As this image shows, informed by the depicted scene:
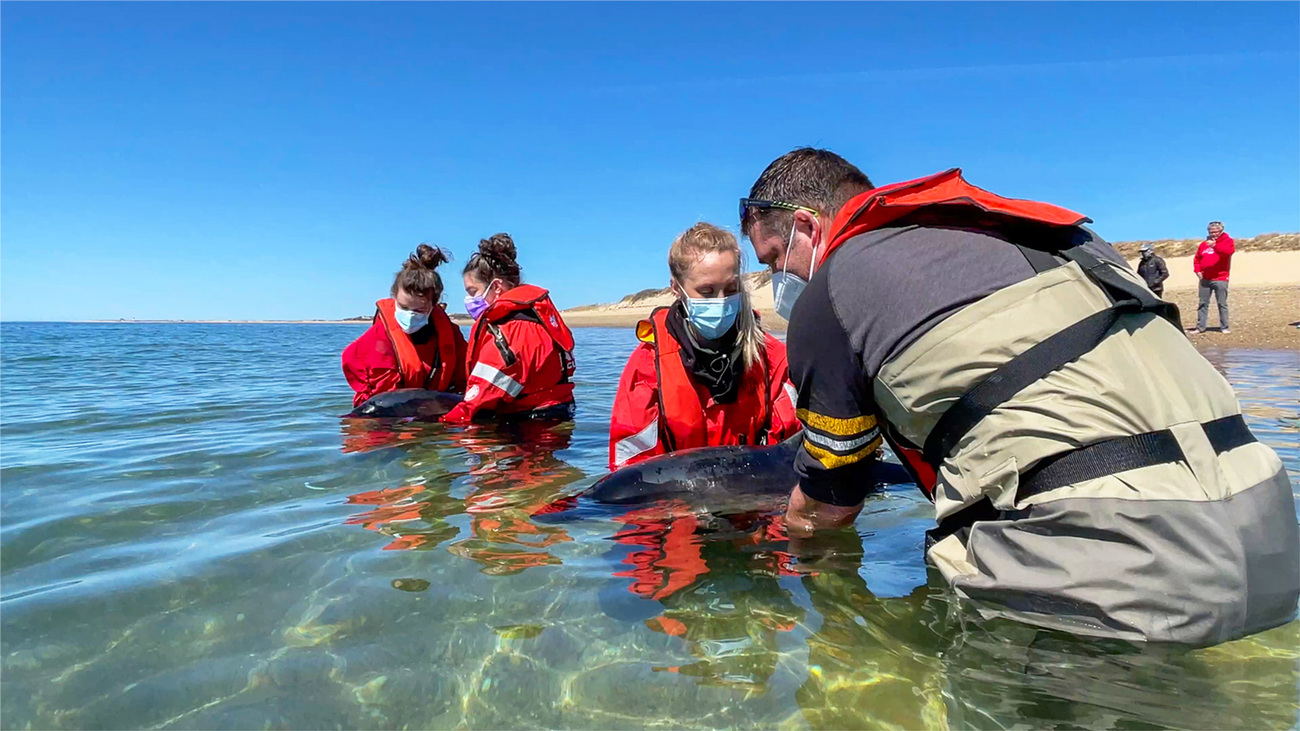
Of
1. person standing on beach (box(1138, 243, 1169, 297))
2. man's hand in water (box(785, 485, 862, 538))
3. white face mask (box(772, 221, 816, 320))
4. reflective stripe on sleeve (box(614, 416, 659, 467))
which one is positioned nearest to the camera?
man's hand in water (box(785, 485, 862, 538))

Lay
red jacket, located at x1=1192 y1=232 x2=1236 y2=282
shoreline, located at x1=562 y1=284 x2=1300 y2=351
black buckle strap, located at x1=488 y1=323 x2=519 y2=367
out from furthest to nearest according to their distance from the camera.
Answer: red jacket, located at x1=1192 y1=232 x2=1236 y2=282 → shoreline, located at x1=562 y1=284 x2=1300 y2=351 → black buckle strap, located at x1=488 y1=323 x2=519 y2=367

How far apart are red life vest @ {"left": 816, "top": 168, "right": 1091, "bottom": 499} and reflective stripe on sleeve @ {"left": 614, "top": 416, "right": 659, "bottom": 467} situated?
237 cm

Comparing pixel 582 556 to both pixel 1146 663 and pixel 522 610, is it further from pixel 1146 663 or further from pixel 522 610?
pixel 1146 663

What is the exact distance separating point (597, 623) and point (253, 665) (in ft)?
4.15

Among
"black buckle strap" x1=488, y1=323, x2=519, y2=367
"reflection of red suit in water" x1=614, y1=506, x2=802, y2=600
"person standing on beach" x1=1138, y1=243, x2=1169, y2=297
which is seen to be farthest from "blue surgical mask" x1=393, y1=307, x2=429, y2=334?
"person standing on beach" x1=1138, y1=243, x2=1169, y2=297

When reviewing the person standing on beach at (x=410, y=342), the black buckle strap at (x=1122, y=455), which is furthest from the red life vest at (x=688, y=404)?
the person standing on beach at (x=410, y=342)

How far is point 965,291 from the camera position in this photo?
2205 mm

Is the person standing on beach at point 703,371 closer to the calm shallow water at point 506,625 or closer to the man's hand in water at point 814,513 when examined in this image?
the calm shallow water at point 506,625

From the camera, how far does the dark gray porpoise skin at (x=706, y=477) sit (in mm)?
4223

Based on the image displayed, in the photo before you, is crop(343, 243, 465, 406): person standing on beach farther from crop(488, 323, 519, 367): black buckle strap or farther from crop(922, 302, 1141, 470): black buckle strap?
crop(922, 302, 1141, 470): black buckle strap

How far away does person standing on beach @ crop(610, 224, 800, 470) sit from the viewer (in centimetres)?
453

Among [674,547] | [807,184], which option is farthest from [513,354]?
[807,184]

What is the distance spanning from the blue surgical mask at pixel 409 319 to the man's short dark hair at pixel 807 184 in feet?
18.0

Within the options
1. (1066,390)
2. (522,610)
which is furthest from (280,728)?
(1066,390)
